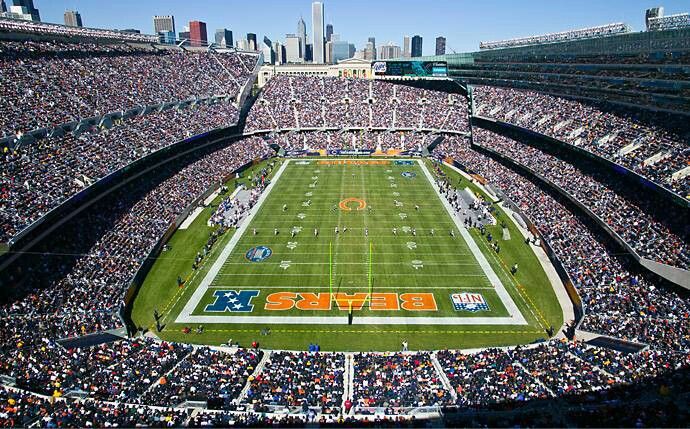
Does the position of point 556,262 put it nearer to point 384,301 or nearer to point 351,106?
point 384,301

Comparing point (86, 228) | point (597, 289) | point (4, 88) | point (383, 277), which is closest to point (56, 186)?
point (86, 228)

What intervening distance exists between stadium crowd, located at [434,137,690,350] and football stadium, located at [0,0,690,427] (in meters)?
0.16

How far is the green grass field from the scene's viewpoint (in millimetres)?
25938

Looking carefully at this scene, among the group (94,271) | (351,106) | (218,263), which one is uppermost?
(351,106)

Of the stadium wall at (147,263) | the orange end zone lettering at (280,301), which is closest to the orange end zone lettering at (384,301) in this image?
the orange end zone lettering at (280,301)

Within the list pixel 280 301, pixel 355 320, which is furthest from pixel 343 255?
pixel 355 320

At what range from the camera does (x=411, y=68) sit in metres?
84.6

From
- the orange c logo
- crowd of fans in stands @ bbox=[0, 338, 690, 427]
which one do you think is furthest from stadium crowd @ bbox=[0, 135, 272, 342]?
the orange c logo

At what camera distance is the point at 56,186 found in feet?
102

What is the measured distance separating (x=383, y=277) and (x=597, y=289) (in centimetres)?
1351

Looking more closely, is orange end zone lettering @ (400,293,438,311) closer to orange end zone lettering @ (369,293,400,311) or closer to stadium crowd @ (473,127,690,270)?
orange end zone lettering @ (369,293,400,311)

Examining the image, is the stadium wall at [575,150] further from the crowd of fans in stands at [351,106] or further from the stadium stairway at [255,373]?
the stadium stairway at [255,373]

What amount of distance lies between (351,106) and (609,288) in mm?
59108

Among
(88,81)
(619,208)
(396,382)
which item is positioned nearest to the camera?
(396,382)
